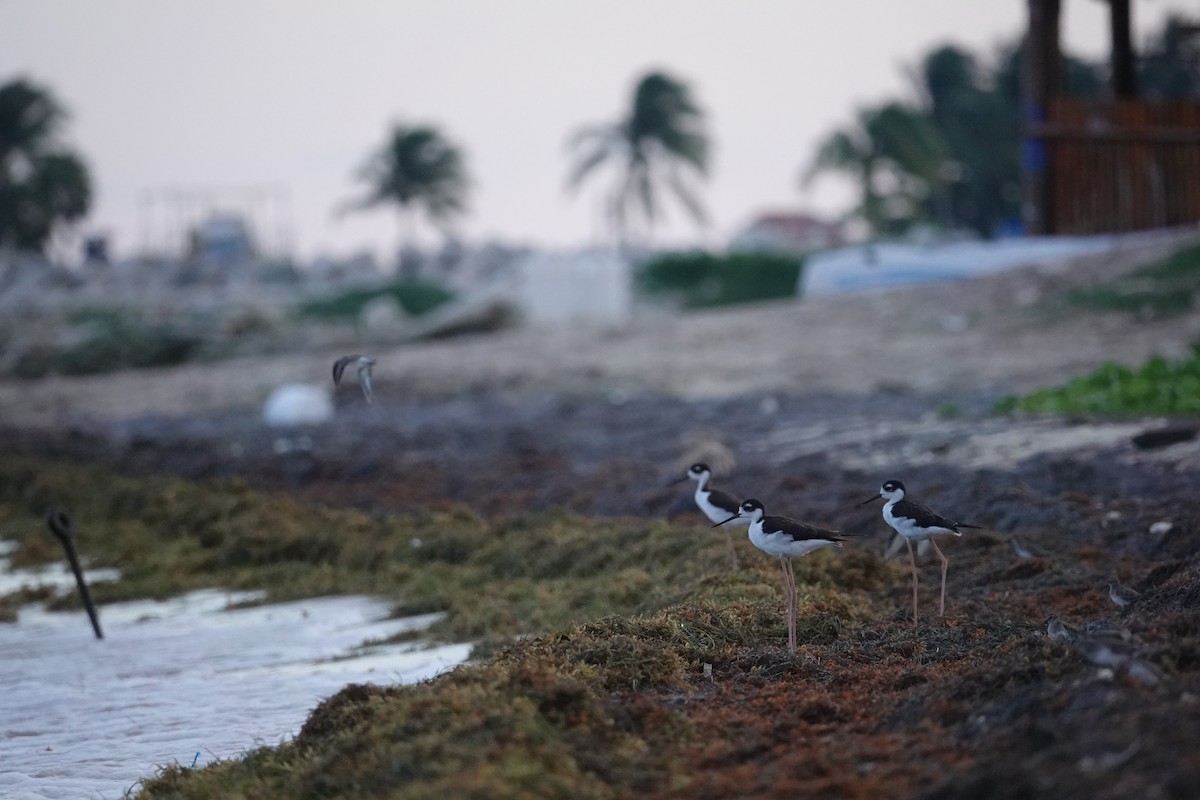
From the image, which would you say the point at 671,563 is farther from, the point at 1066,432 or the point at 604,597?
the point at 1066,432

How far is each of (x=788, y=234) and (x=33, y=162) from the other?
123 feet

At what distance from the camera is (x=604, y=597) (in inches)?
358

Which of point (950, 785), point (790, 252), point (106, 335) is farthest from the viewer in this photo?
point (790, 252)

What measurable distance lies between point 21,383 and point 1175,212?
75.4 feet

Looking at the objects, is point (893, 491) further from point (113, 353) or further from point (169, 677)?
point (113, 353)

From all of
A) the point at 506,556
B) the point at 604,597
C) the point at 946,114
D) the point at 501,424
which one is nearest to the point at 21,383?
the point at 501,424

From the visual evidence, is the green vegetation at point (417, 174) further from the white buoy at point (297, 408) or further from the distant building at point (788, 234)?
the white buoy at point (297, 408)

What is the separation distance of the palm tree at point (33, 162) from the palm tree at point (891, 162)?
32.4 metres

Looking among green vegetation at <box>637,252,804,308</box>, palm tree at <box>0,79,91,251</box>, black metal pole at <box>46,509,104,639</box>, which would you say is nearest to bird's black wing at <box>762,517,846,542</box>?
black metal pole at <box>46,509,104,639</box>

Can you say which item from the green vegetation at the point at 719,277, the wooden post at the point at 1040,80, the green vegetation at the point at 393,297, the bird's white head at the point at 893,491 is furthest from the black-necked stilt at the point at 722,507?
the green vegetation at the point at 393,297

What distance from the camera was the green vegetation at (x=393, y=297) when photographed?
192ft

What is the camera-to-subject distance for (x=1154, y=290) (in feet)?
65.8

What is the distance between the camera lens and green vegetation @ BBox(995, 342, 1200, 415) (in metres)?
13.2

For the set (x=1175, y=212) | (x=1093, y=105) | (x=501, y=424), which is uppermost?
(x=1093, y=105)
